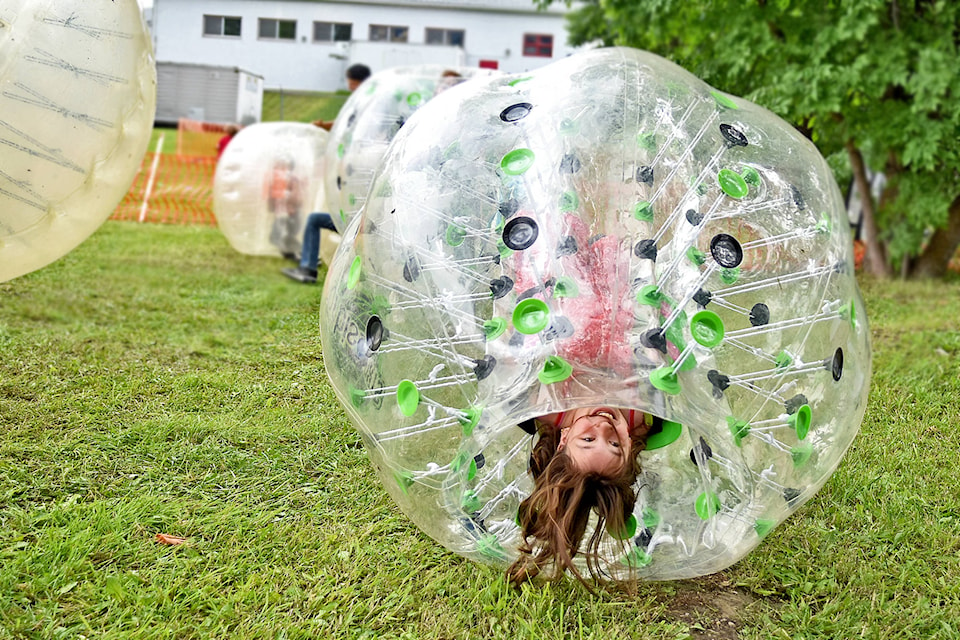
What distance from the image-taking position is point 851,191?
40.4 feet

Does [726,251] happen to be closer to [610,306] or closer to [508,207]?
[610,306]

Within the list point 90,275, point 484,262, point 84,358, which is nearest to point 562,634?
point 484,262

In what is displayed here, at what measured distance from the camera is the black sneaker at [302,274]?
24.7ft

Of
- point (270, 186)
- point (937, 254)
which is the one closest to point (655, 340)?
point (270, 186)

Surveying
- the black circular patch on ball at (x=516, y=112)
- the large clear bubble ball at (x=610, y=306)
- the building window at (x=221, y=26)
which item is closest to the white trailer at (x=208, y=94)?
the building window at (x=221, y=26)

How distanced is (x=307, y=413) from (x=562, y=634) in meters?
2.03

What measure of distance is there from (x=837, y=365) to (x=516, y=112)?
4.22 ft

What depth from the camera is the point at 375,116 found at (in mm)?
6348

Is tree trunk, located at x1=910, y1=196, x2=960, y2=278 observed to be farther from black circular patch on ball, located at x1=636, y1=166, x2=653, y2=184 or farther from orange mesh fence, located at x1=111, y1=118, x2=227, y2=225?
orange mesh fence, located at x1=111, y1=118, x2=227, y2=225

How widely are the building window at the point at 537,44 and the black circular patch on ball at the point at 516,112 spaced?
26262 mm

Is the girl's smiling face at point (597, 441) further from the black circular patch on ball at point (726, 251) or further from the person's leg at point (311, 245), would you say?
the person's leg at point (311, 245)

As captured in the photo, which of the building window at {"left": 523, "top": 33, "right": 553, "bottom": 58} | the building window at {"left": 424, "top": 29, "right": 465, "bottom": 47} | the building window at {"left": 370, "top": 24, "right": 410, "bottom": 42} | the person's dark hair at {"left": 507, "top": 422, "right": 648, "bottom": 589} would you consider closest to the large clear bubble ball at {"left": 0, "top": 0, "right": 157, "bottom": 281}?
the person's dark hair at {"left": 507, "top": 422, "right": 648, "bottom": 589}

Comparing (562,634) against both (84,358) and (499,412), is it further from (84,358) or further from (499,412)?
(84,358)

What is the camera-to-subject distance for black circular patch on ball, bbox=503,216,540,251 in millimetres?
2529
